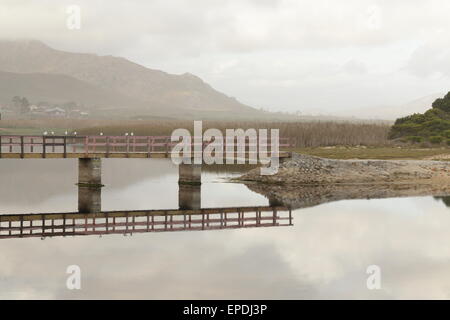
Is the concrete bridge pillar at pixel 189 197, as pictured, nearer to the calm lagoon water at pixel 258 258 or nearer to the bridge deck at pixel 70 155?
the calm lagoon water at pixel 258 258

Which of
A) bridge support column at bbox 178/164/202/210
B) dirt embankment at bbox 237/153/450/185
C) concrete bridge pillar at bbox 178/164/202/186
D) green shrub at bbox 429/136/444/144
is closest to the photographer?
bridge support column at bbox 178/164/202/210

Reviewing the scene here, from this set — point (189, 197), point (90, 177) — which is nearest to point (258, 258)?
point (189, 197)

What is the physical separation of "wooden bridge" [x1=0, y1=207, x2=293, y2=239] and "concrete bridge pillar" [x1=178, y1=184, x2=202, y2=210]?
1915 mm

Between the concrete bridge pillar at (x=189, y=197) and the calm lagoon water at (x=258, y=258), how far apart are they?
872 mm

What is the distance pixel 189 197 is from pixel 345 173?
1242 cm

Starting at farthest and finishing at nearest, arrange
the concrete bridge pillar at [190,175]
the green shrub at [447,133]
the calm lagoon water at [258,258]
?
the green shrub at [447,133]
the concrete bridge pillar at [190,175]
the calm lagoon water at [258,258]

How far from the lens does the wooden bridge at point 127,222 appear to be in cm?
2723

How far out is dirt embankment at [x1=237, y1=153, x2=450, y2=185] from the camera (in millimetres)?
45938

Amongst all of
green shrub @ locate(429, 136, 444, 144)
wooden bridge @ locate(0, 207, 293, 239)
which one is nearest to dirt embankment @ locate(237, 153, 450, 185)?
wooden bridge @ locate(0, 207, 293, 239)
